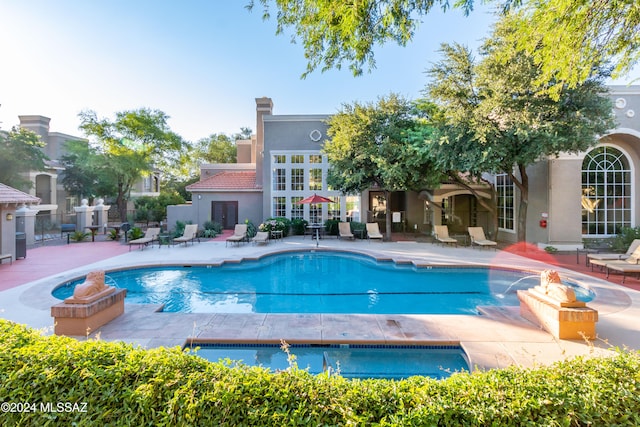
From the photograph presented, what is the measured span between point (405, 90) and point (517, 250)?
9386 millimetres

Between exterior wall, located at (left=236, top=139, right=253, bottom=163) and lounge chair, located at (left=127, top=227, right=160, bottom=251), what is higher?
exterior wall, located at (left=236, top=139, right=253, bottom=163)

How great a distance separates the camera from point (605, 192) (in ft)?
45.1

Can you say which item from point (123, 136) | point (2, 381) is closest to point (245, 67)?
point (123, 136)

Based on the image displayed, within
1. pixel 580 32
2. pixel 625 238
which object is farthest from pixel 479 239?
pixel 580 32

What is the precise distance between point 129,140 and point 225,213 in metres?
9.02

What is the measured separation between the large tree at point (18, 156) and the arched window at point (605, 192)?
32.9 m

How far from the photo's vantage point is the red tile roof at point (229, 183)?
20.6 m

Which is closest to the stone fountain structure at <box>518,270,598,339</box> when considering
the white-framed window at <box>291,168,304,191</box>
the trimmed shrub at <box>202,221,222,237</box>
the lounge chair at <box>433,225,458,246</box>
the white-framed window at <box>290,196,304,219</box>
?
the lounge chair at <box>433,225,458,246</box>

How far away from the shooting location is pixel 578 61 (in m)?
5.37

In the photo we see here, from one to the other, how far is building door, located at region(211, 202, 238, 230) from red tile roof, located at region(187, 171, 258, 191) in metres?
1.16

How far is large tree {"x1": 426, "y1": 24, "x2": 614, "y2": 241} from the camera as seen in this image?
1021 cm

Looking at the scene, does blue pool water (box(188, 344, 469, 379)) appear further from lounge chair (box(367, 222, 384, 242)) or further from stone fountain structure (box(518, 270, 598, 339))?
lounge chair (box(367, 222, 384, 242))

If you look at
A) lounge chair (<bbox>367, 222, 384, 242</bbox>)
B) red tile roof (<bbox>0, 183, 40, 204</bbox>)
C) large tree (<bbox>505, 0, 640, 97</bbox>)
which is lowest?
lounge chair (<bbox>367, 222, 384, 242</bbox>)

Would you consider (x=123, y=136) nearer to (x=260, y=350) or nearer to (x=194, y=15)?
(x=194, y=15)
